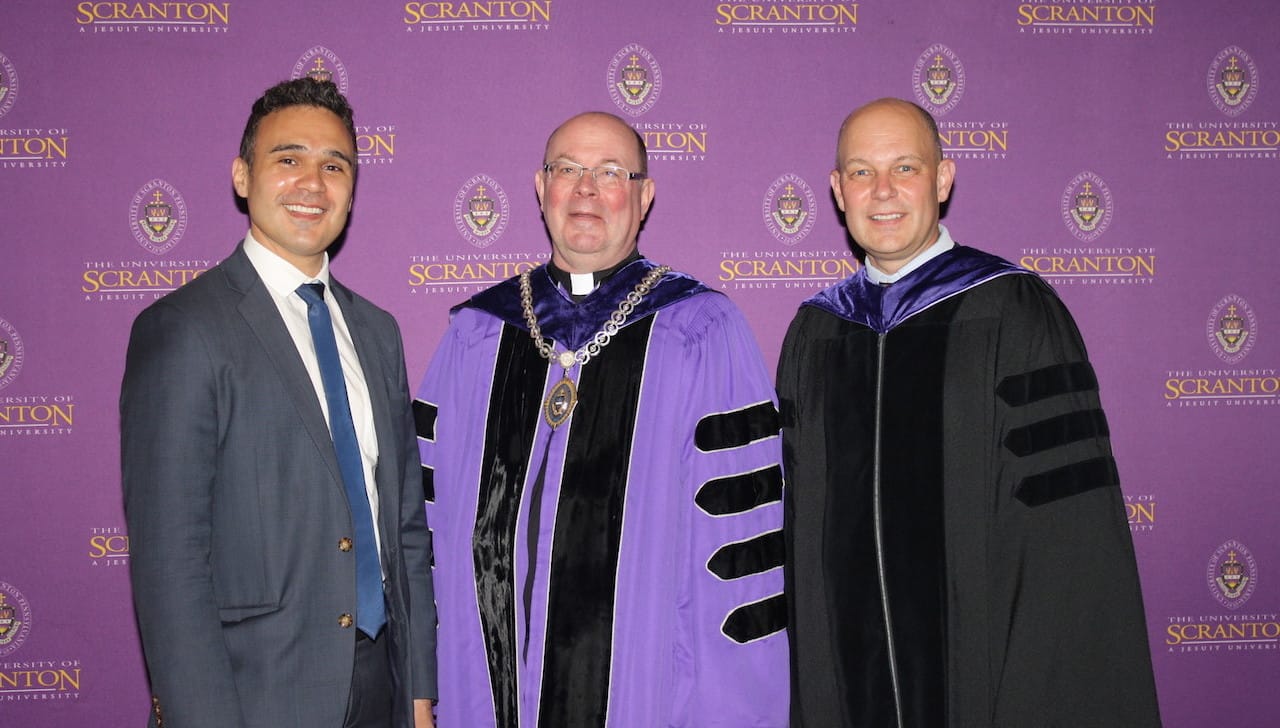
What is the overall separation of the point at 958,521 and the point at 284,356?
6.17 ft

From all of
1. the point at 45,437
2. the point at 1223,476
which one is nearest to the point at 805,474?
the point at 1223,476

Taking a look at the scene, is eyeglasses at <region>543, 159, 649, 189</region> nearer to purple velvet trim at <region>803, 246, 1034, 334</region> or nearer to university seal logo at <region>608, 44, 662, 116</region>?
purple velvet trim at <region>803, 246, 1034, 334</region>

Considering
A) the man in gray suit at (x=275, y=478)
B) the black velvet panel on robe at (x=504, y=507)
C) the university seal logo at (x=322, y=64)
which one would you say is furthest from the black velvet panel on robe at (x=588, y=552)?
the university seal logo at (x=322, y=64)

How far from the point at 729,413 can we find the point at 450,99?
2086 mm

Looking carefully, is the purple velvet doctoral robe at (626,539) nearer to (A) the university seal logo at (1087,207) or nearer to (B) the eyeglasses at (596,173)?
(B) the eyeglasses at (596,173)

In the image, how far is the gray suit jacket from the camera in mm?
1847

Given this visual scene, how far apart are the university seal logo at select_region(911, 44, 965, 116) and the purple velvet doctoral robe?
5.96 feet

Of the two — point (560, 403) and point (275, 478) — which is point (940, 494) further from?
point (275, 478)

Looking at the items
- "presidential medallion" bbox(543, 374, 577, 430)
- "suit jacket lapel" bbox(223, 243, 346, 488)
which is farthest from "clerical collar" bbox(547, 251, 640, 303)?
"suit jacket lapel" bbox(223, 243, 346, 488)

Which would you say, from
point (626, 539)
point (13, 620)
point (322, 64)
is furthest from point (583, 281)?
point (13, 620)

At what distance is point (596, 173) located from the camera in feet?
8.73

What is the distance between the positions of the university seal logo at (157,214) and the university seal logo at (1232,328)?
4.63m

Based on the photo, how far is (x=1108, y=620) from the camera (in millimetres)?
2223

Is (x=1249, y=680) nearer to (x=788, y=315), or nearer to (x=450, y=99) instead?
A: (x=788, y=315)
